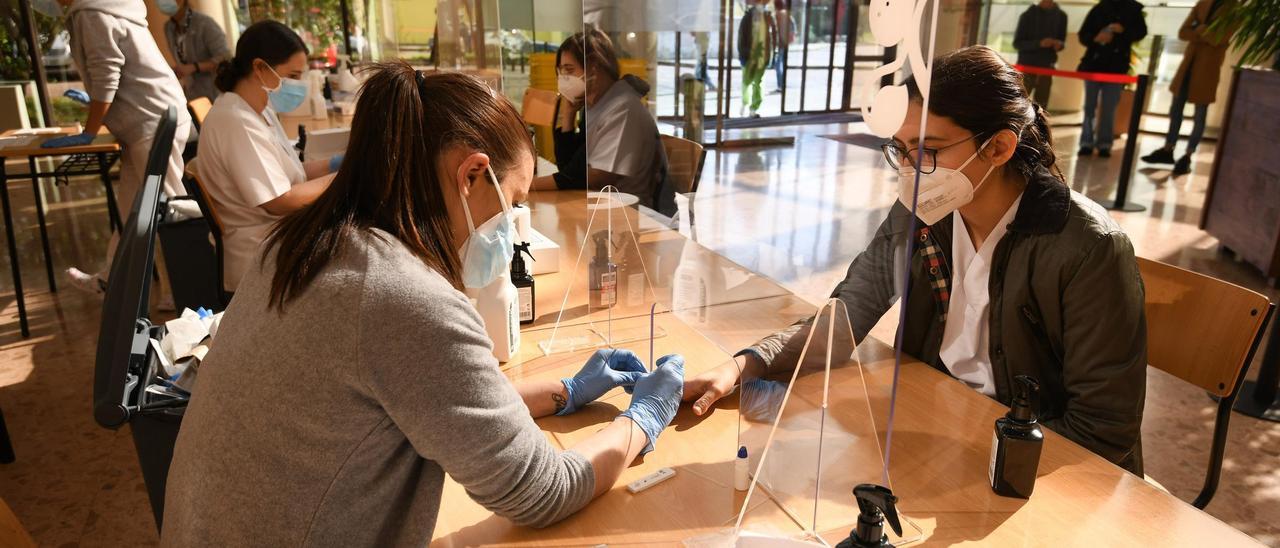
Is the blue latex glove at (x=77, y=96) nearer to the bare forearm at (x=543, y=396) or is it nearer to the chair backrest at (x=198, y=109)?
the chair backrest at (x=198, y=109)

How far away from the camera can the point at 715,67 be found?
4.78 ft

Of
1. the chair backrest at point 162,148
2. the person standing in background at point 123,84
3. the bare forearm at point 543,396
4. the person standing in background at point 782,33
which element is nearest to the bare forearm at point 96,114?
the person standing in background at point 123,84

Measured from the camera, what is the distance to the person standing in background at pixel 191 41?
15.4ft

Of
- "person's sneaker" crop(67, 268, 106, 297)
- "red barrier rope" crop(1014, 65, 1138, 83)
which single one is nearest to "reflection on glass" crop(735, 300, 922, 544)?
"person's sneaker" crop(67, 268, 106, 297)

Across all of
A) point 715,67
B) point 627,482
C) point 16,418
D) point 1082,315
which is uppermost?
point 715,67

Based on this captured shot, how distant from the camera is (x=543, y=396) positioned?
132 centimetres

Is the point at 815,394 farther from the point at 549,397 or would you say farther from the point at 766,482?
the point at 549,397

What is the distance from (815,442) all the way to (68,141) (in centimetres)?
359

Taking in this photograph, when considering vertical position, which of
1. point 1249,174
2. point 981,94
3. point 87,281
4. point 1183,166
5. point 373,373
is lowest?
point 87,281

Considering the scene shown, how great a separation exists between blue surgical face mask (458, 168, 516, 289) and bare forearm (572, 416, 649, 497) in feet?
0.99

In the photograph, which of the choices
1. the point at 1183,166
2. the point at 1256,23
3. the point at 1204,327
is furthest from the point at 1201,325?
the point at 1183,166

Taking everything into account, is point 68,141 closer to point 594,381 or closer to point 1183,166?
point 594,381

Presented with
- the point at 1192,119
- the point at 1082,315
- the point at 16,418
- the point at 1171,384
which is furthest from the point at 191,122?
the point at 1192,119

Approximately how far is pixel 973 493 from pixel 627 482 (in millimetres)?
463
